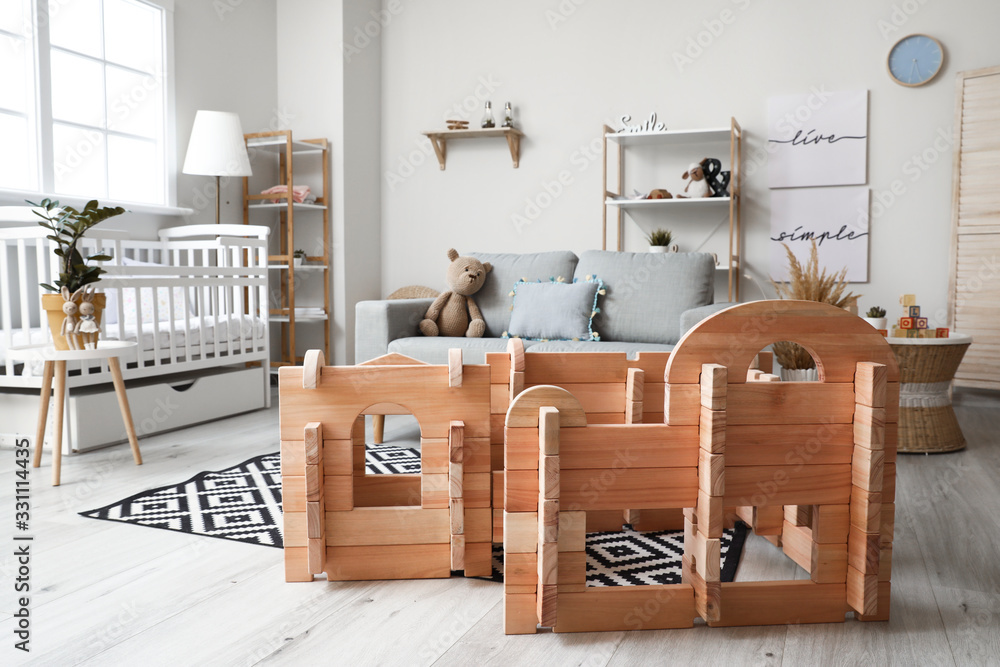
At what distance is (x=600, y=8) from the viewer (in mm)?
4340

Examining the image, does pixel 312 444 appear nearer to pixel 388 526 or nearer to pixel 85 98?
pixel 388 526

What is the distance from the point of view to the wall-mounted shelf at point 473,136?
4422mm

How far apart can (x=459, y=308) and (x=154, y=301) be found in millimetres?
1219

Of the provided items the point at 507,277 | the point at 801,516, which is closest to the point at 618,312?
the point at 507,277

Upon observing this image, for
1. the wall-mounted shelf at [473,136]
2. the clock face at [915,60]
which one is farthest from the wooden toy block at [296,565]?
the clock face at [915,60]

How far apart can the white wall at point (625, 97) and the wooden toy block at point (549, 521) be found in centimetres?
322

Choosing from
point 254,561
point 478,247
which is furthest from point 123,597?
point 478,247

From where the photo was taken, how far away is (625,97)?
4309 mm

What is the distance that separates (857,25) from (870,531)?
3.44m

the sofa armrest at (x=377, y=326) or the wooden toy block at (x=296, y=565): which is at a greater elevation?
the sofa armrest at (x=377, y=326)

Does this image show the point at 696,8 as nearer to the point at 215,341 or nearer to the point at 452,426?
the point at 215,341

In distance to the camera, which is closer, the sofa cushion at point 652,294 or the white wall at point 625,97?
the sofa cushion at point 652,294

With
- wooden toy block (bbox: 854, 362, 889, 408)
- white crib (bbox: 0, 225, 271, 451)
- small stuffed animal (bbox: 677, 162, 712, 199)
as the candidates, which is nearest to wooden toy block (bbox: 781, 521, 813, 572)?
wooden toy block (bbox: 854, 362, 889, 408)

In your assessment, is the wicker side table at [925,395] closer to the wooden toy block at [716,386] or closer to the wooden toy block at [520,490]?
Answer: the wooden toy block at [716,386]
